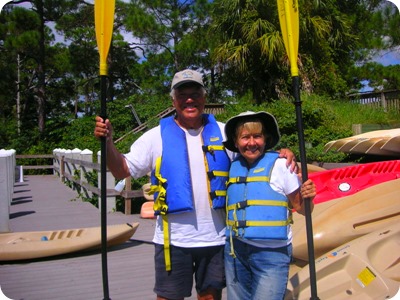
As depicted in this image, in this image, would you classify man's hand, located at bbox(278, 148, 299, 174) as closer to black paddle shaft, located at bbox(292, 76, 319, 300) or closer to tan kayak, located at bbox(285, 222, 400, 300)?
black paddle shaft, located at bbox(292, 76, 319, 300)

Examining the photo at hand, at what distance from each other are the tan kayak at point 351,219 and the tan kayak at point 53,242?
6.08 feet

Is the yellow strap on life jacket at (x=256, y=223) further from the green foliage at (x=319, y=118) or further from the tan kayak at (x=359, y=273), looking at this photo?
the green foliage at (x=319, y=118)

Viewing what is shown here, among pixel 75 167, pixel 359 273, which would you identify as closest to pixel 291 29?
pixel 359 273

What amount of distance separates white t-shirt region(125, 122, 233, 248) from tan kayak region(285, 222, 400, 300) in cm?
98

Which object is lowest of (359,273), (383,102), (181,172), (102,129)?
(359,273)

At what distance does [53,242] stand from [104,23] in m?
2.94

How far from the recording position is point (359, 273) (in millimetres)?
3252

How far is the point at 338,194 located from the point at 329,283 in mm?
2123

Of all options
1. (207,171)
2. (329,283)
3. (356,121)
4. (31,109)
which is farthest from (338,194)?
(31,109)

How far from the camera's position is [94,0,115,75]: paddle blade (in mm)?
2441

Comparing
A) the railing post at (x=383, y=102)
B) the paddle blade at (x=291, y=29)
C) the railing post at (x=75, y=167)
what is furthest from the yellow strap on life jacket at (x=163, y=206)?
the railing post at (x=383, y=102)

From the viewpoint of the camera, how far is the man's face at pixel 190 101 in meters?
2.33

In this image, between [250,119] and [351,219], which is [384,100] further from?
[250,119]

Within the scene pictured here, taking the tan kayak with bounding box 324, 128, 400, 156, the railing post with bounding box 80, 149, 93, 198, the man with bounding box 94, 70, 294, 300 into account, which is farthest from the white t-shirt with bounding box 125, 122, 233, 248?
the railing post with bounding box 80, 149, 93, 198
